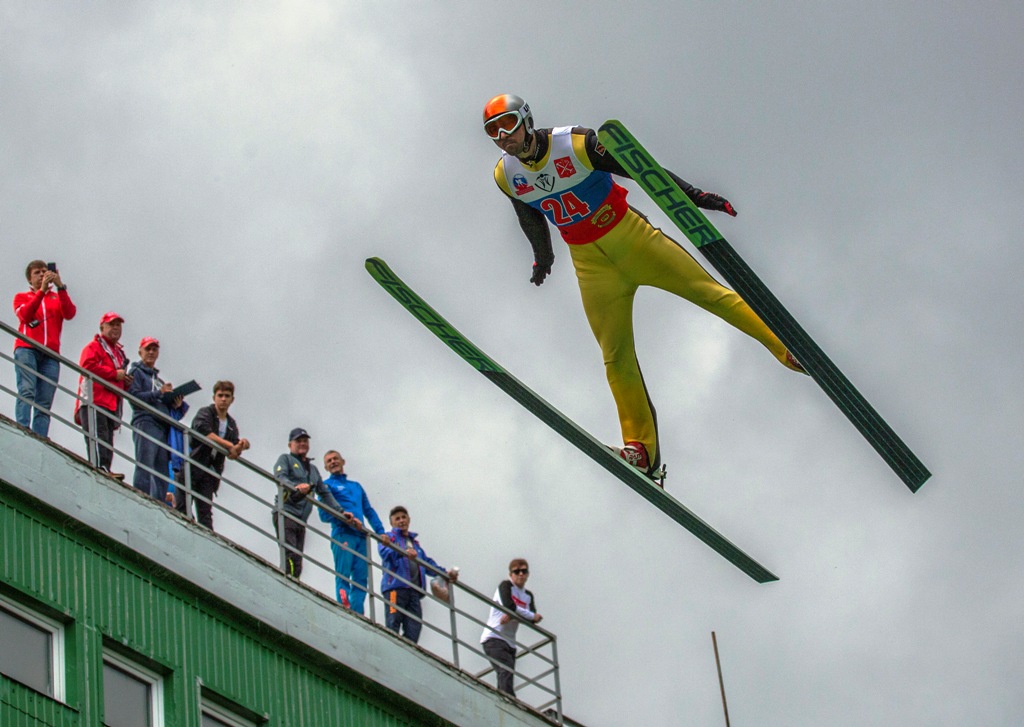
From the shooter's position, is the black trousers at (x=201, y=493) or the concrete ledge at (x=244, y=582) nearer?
the concrete ledge at (x=244, y=582)

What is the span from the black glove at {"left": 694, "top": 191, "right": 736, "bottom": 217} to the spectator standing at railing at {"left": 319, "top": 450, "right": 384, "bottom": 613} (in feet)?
10.1

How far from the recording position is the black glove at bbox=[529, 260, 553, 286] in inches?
637

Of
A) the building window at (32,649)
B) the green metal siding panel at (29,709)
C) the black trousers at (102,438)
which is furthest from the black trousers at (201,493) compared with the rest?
the green metal siding panel at (29,709)

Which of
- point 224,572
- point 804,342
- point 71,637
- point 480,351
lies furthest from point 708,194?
point 71,637

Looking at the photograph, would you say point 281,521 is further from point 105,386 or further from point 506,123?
point 506,123

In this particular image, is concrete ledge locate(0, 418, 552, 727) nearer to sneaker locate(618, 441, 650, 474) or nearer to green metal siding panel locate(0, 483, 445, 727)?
green metal siding panel locate(0, 483, 445, 727)

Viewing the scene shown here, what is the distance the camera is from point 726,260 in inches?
569

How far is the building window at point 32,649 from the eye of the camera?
11664 millimetres

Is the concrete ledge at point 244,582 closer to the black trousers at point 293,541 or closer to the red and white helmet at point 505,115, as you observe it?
the black trousers at point 293,541

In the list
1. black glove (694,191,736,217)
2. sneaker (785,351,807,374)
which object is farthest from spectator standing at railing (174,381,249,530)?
sneaker (785,351,807,374)

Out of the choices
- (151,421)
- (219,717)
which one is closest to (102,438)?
(151,421)

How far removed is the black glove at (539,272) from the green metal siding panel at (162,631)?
3.78 meters

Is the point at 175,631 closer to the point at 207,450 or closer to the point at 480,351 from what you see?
the point at 207,450

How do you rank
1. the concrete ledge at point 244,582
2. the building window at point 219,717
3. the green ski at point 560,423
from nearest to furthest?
the concrete ledge at point 244,582
the building window at point 219,717
the green ski at point 560,423
